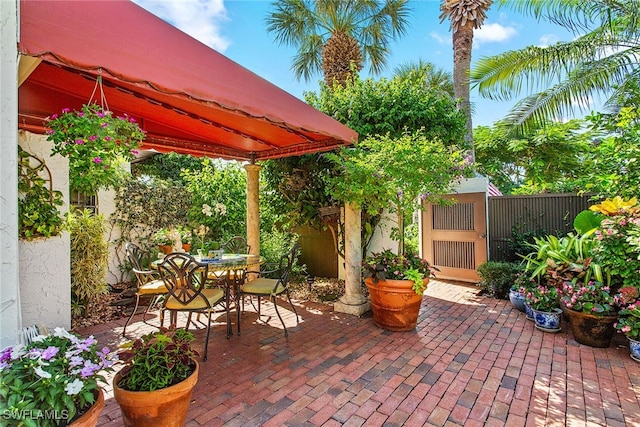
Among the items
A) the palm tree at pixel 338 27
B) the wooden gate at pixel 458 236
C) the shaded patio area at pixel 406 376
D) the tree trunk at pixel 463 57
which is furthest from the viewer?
the palm tree at pixel 338 27

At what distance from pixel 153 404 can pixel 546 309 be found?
13.3 feet

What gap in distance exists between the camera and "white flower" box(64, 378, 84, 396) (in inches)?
47.5

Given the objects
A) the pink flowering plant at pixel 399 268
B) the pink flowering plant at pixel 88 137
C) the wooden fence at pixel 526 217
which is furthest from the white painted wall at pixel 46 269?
the wooden fence at pixel 526 217

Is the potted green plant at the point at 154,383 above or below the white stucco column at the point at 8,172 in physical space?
below

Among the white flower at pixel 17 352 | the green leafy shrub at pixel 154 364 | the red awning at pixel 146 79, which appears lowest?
the green leafy shrub at pixel 154 364

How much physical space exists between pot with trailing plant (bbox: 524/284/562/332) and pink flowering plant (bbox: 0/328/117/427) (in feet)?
13.8

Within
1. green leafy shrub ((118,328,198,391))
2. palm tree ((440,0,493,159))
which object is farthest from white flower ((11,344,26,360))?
palm tree ((440,0,493,159))

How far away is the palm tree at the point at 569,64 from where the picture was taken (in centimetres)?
515

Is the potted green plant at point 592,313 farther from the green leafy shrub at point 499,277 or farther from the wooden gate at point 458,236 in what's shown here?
the wooden gate at point 458,236

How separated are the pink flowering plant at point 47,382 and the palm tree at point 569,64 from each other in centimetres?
717

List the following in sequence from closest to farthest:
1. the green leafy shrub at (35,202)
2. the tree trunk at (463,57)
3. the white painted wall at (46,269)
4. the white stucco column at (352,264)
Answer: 1. the green leafy shrub at (35,202)
2. the white painted wall at (46,269)
3. the white stucco column at (352,264)
4. the tree trunk at (463,57)

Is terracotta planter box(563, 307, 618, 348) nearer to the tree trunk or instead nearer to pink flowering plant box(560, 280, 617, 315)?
pink flowering plant box(560, 280, 617, 315)

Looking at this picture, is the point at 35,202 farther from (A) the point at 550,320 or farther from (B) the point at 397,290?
(A) the point at 550,320

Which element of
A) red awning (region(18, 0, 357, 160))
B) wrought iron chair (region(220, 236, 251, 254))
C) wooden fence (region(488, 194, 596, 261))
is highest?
red awning (region(18, 0, 357, 160))
